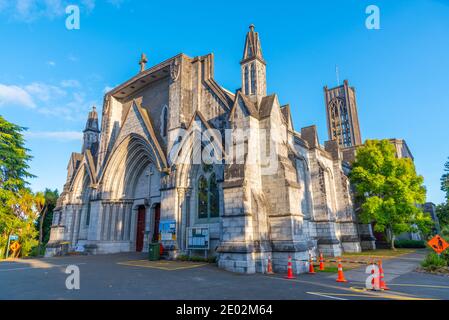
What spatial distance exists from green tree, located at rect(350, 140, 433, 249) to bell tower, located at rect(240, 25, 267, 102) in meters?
15.7

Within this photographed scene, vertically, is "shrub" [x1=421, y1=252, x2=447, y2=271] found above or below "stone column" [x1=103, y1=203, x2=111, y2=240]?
below

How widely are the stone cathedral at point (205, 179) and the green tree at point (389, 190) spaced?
219 cm

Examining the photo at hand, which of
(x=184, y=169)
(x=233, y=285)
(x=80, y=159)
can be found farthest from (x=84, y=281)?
(x=80, y=159)

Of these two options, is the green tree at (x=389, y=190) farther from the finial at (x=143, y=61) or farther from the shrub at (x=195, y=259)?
the finial at (x=143, y=61)

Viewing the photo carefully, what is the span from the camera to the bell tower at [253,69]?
14508 mm

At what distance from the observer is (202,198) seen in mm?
16406

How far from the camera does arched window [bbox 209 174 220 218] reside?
51.0 feet

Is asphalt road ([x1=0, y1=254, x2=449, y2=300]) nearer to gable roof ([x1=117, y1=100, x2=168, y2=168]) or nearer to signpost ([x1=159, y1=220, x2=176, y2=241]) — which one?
signpost ([x1=159, y1=220, x2=176, y2=241])

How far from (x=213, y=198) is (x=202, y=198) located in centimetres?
91

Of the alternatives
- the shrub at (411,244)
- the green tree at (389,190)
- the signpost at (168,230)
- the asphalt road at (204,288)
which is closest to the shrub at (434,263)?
the asphalt road at (204,288)

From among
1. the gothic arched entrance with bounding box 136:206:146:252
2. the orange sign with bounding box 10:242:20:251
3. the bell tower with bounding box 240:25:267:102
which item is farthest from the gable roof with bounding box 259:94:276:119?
the orange sign with bounding box 10:242:20:251

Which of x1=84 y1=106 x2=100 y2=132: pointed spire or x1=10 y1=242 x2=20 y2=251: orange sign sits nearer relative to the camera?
x1=10 y1=242 x2=20 y2=251: orange sign

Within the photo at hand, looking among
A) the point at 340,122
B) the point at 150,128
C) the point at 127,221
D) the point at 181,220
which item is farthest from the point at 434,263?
the point at 340,122

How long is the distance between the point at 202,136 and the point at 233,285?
9904mm
